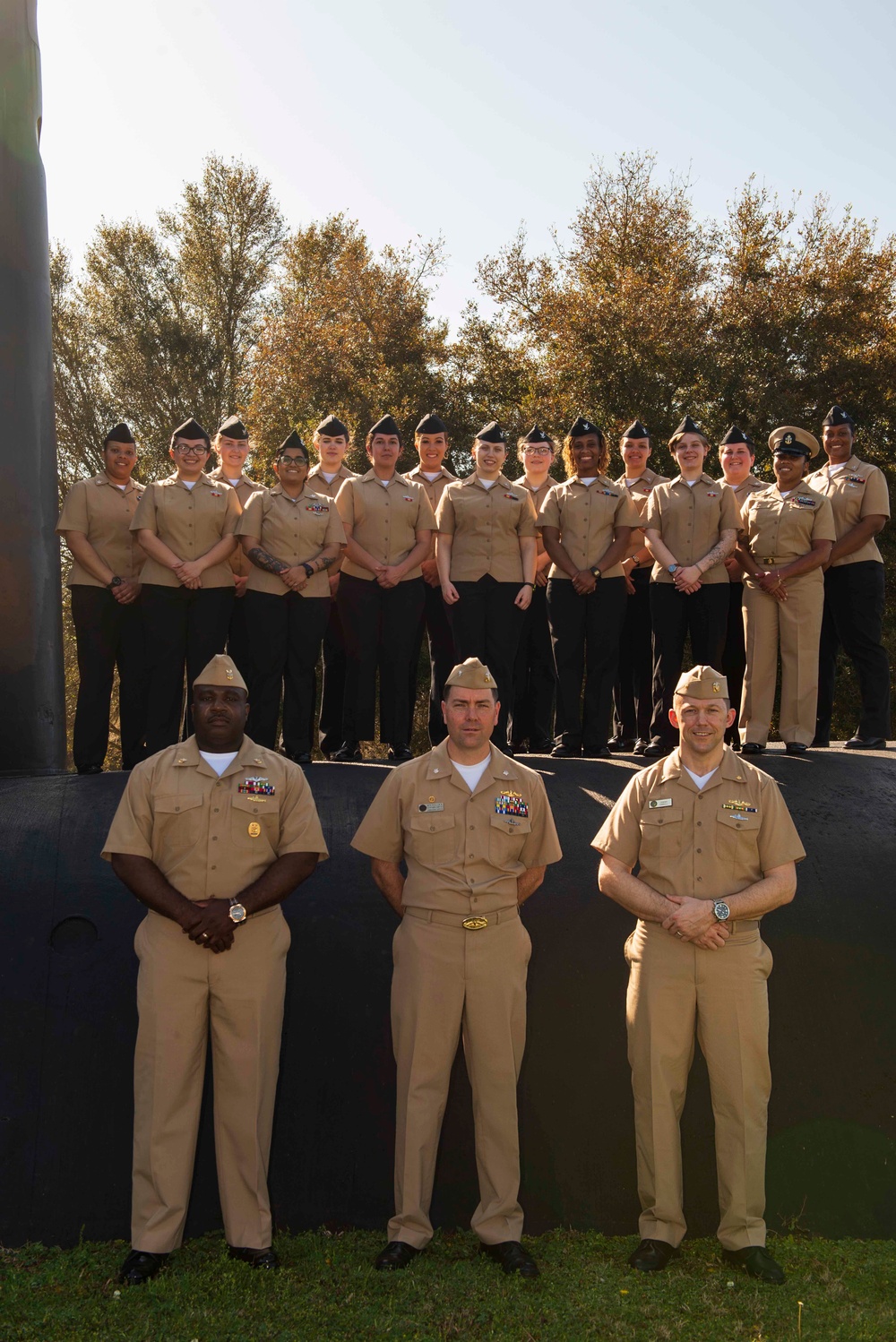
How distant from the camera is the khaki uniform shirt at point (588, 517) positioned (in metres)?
8.33

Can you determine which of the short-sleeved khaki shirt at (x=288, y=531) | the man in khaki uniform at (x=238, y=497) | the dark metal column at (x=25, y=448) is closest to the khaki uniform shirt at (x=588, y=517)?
the short-sleeved khaki shirt at (x=288, y=531)

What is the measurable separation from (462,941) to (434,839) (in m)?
0.47

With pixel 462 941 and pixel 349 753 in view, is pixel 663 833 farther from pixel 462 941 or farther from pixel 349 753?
pixel 349 753

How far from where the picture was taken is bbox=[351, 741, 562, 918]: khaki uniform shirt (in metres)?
5.33

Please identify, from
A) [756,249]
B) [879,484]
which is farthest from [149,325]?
[879,484]

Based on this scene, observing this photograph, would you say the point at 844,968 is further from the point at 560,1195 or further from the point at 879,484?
the point at 879,484

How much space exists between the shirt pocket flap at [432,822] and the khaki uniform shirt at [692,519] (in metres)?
3.49

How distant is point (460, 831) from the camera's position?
17.7 ft

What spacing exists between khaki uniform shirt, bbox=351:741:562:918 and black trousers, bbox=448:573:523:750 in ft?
8.63

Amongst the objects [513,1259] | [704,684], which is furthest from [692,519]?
[513,1259]

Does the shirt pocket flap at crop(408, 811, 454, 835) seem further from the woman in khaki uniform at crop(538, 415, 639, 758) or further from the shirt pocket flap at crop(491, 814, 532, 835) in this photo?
the woman in khaki uniform at crop(538, 415, 639, 758)

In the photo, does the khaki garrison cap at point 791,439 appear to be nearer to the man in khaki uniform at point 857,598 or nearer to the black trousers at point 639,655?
the man in khaki uniform at point 857,598

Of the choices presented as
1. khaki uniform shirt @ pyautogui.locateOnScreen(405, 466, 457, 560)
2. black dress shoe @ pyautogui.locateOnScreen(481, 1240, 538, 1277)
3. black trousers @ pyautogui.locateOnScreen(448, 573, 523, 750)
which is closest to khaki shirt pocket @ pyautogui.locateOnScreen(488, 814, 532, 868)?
black dress shoe @ pyautogui.locateOnScreen(481, 1240, 538, 1277)

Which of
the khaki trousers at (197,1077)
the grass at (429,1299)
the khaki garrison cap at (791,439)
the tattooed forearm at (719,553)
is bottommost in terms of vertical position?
the grass at (429,1299)
